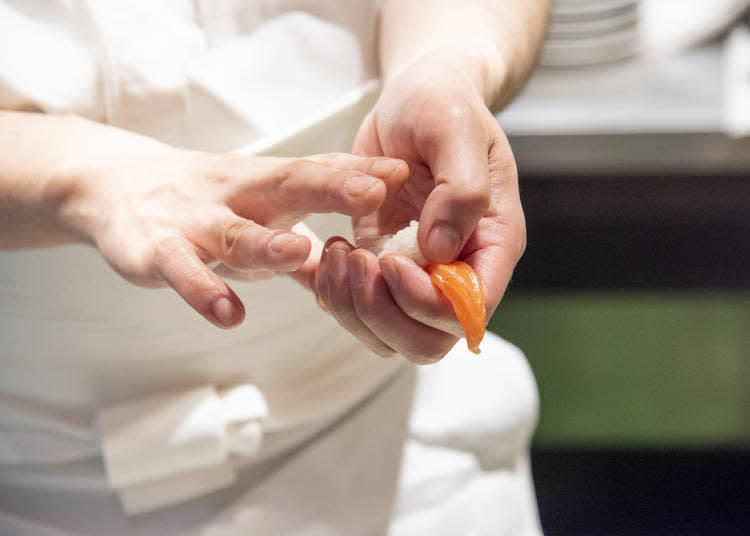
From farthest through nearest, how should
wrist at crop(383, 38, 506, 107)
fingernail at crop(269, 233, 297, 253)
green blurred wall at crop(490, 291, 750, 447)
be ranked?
green blurred wall at crop(490, 291, 750, 447)
wrist at crop(383, 38, 506, 107)
fingernail at crop(269, 233, 297, 253)

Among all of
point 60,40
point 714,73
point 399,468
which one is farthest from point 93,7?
point 714,73

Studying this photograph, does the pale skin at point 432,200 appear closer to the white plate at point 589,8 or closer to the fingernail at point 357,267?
the fingernail at point 357,267

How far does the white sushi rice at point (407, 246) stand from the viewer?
14.5 inches

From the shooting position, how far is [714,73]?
3.21 feet

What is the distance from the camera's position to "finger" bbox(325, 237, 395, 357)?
36cm

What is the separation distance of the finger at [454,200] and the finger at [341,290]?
0.04m

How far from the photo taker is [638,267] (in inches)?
52.0

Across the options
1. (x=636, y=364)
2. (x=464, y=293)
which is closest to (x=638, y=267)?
(x=636, y=364)

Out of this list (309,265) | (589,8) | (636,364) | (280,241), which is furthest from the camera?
(636,364)

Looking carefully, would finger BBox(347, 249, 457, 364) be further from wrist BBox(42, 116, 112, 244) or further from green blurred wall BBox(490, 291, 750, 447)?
green blurred wall BBox(490, 291, 750, 447)

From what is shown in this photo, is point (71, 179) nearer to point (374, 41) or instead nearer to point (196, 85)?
point (196, 85)

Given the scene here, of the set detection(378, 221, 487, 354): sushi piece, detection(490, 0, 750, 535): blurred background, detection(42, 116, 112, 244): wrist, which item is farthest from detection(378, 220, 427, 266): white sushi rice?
detection(490, 0, 750, 535): blurred background

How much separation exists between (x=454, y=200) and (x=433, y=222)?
0.01 metres

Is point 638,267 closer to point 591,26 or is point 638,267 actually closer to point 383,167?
point 591,26
